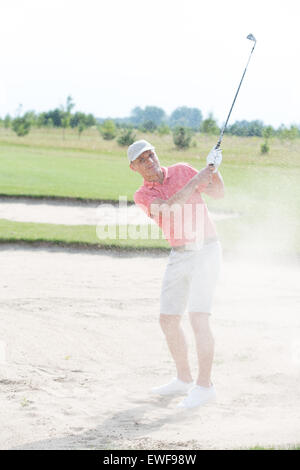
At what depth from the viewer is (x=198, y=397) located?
4.96 meters

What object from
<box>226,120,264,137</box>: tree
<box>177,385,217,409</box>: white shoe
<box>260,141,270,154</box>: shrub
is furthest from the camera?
<box>260,141,270,154</box>: shrub

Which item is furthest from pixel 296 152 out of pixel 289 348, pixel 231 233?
pixel 289 348

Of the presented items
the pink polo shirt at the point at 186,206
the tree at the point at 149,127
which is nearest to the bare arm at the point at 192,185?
the pink polo shirt at the point at 186,206

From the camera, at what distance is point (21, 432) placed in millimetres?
4461

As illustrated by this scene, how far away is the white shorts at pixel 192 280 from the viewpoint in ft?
15.8

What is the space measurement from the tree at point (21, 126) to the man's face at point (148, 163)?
50.0m

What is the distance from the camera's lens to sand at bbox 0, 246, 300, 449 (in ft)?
14.7

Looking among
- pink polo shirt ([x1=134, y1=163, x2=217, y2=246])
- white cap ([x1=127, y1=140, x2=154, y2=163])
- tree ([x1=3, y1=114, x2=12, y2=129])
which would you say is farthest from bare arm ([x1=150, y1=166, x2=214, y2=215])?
tree ([x1=3, y1=114, x2=12, y2=129])

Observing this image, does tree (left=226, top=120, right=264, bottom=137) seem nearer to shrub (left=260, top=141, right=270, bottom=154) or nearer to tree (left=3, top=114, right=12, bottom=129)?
shrub (left=260, top=141, right=270, bottom=154)

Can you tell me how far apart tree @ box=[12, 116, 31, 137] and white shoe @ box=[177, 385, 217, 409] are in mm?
50116

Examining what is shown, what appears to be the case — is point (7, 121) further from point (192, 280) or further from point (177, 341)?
point (192, 280)

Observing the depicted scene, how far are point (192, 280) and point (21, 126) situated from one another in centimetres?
5074

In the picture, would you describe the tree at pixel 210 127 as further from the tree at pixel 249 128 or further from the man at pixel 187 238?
the man at pixel 187 238

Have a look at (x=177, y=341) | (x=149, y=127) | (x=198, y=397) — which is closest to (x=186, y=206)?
(x=177, y=341)
